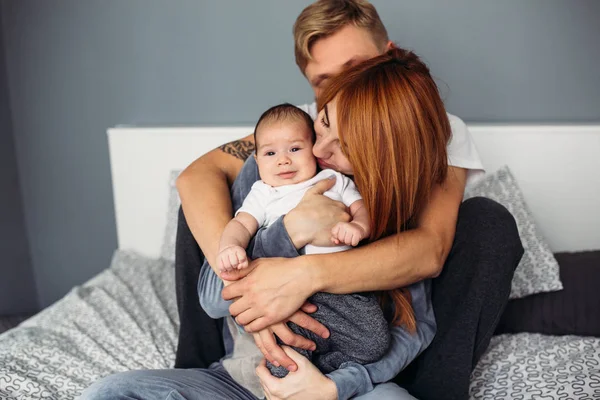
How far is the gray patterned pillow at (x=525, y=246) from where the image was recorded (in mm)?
1856

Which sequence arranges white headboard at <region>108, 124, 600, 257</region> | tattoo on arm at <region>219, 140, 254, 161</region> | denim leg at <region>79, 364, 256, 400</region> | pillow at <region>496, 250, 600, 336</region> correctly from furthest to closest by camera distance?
1. white headboard at <region>108, 124, 600, 257</region>
2. pillow at <region>496, 250, 600, 336</region>
3. tattoo on arm at <region>219, 140, 254, 161</region>
4. denim leg at <region>79, 364, 256, 400</region>

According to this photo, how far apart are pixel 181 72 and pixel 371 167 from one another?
1495 mm

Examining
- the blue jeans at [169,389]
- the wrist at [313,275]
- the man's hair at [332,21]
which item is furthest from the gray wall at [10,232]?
the wrist at [313,275]

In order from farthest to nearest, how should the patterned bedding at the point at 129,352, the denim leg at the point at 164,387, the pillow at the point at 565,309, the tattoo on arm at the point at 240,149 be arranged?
1. the pillow at the point at 565,309
2. the tattoo on arm at the point at 240,149
3. the patterned bedding at the point at 129,352
4. the denim leg at the point at 164,387

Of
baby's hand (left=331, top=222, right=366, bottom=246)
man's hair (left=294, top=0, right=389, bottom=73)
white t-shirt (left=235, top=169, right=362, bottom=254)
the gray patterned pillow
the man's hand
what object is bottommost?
the gray patterned pillow

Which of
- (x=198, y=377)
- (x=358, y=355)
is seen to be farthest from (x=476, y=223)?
(x=198, y=377)

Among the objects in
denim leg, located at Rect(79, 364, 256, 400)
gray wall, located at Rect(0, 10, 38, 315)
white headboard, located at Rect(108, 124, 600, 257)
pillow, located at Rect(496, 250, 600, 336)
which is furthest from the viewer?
gray wall, located at Rect(0, 10, 38, 315)

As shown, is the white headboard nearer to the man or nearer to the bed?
the bed

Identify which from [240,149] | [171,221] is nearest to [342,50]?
[240,149]

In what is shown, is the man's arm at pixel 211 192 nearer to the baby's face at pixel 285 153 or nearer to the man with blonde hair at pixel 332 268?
the man with blonde hair at pixel 332 268

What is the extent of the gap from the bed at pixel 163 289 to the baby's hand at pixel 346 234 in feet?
1.96

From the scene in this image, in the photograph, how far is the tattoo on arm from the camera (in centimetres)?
164

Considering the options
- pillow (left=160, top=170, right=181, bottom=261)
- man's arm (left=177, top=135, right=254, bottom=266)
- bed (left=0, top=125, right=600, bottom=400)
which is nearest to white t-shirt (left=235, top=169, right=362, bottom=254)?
man's arm (left=177, top=135, right=254, bottom=266)

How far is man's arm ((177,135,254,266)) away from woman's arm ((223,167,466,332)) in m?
0.15
